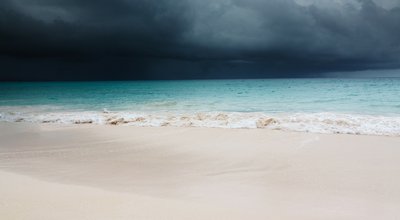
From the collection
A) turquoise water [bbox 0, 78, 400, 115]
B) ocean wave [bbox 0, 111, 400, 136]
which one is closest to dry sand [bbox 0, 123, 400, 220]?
ocean wave [bbox 0, 111, 400, 136]

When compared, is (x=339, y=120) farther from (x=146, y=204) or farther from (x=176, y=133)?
(x=146, y=204)

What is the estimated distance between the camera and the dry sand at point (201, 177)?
3.67m

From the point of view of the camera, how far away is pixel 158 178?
5.38 meters

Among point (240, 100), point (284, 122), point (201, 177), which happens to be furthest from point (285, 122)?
point (240, 100)

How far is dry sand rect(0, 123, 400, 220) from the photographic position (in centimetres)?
367

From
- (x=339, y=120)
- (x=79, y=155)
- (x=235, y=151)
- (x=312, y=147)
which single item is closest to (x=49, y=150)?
(x=79, y=155)

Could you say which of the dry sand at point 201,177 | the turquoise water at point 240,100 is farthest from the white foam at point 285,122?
the turquoise water at point 240,100

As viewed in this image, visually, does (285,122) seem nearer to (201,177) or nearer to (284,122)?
(284,122)

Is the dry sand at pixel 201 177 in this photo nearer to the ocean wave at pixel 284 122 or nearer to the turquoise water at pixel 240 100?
the ocean wave at pixel 284 122

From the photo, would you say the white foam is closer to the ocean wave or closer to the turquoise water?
the ocean wave

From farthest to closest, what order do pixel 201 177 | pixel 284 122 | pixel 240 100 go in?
1. pixel 240 100
2. pixel 284 122
3. pixel 201 177

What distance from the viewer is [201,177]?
545 cm

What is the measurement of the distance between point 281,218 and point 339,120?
1005 centimetres

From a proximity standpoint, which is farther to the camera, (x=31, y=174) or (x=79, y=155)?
(x=79, y=155)
